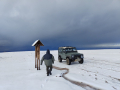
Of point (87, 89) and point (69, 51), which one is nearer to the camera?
point (87, 89)

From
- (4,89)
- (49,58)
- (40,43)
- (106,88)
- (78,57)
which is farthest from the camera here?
(78,57)

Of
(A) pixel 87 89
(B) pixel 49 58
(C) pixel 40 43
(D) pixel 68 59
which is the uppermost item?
(C) pixel 40 43

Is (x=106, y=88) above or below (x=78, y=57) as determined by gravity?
below

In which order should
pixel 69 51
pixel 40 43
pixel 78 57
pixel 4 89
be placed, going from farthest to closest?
pixel 69 51
pixel 78 57
pixel 40 43
pixel 4 89

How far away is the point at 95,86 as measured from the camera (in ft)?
13.0

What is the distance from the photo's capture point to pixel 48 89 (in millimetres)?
3500

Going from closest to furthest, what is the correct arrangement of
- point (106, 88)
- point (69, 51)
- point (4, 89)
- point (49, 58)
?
1. point (4, 89)
2. point (106, 88)
3. point (49, 58)
4. point (69, 51)

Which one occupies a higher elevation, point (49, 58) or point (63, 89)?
point (49, 58)

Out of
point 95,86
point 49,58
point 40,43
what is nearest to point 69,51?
point 40,43

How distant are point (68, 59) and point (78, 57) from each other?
45.8 inches

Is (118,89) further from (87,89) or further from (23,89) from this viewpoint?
(23,89)

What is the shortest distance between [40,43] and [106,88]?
574cm

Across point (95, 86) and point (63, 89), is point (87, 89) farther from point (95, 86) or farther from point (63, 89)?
point (63, 89)

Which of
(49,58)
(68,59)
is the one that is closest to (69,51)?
(68,59)
